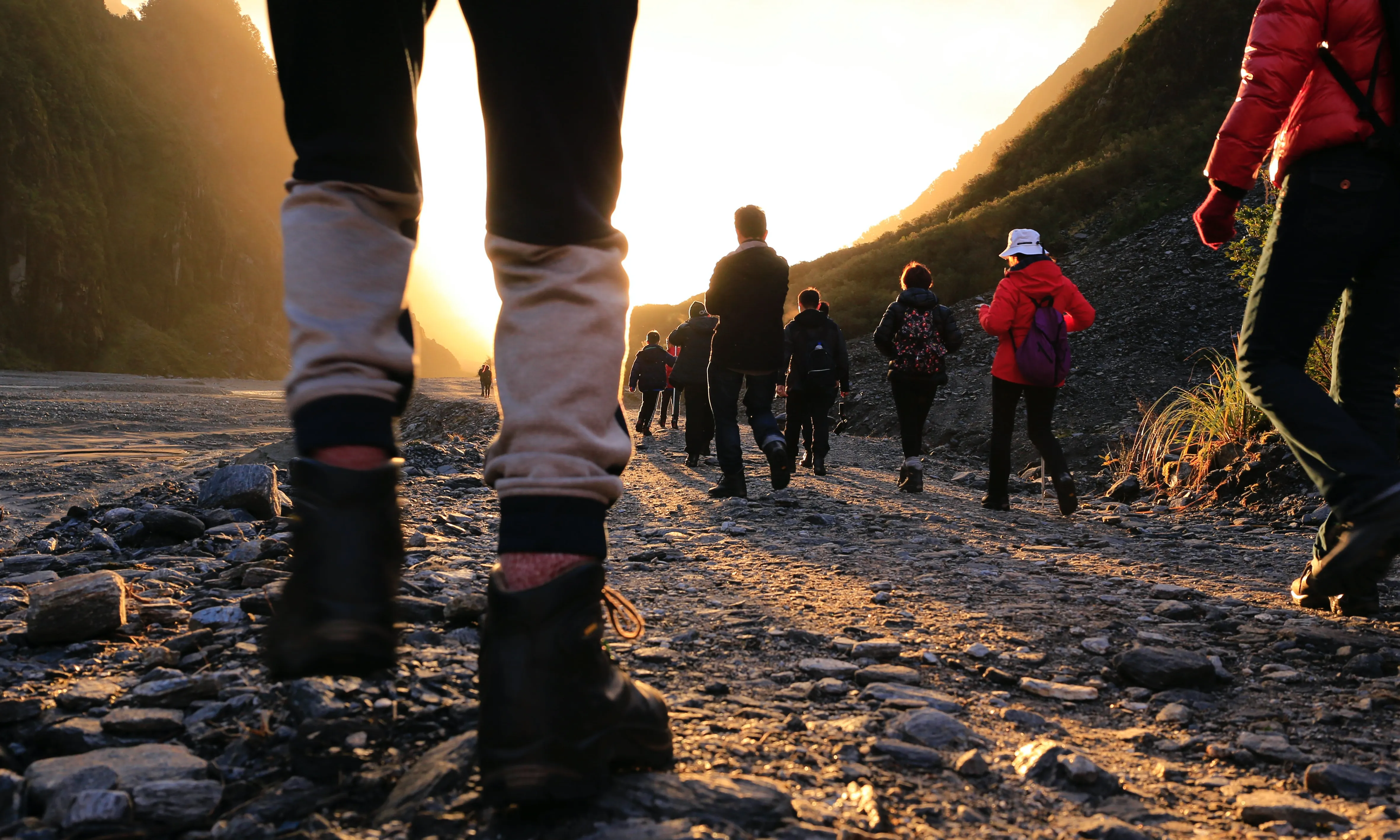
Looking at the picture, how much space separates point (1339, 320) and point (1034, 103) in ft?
395

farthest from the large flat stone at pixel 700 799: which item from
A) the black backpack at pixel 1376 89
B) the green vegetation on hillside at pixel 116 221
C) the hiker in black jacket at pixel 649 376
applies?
the green vegetation on hillside at pixel 116 221

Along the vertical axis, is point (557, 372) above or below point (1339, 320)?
below

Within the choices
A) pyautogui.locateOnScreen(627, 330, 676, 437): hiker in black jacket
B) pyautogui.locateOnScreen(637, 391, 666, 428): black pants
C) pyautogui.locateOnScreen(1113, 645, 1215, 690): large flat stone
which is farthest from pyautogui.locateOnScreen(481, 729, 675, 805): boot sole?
pyautogui.locateOnScreen(627, 330, 676, 437): hiker in black jacket

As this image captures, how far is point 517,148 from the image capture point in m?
1.15

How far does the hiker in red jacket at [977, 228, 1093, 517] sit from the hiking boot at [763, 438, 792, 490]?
1626mm

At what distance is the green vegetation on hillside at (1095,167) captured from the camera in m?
22.5

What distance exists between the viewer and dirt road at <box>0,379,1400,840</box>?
1.11 m

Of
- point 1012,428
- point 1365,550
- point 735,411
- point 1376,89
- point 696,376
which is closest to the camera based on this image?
point 1365,550

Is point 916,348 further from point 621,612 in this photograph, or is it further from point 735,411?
point 621,612

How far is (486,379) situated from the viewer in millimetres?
33688

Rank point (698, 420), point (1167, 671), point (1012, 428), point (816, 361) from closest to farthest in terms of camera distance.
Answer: point (1167, 671) → point (1012, 428) → point (816, 361) → point (698, 420)

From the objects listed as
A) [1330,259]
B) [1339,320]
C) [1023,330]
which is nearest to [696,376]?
[1023,330]

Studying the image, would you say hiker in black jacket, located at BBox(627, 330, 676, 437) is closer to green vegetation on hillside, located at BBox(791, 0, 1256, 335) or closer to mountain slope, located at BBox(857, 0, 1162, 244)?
green vegetation on hillside, located at BBox(791, 0, 1256, 335)

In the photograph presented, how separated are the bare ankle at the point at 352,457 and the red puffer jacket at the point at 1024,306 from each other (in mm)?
5378
